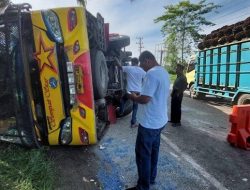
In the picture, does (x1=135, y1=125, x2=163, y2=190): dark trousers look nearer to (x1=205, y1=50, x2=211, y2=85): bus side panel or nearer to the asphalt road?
the asphalt road

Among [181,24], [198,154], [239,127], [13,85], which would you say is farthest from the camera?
[181,24]

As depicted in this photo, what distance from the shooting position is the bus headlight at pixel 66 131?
4.37 meters

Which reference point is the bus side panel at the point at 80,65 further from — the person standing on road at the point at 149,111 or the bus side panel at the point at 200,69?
the bus side panel at the point at 200,69

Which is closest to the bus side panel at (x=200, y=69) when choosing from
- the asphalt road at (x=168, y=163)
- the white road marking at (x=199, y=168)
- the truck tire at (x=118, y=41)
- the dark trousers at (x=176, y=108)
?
the dark trousers at (x=176, y=108)

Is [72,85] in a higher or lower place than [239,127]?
higher

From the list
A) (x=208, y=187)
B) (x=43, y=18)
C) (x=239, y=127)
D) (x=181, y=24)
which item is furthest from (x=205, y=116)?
(x=181, y=24)

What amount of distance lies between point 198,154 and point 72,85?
2509 mm

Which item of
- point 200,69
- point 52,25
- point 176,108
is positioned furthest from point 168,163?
point 200,69

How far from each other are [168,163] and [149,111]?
148 centimetres

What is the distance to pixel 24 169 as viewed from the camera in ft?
13.6

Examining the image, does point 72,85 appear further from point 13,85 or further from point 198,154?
point 198,154

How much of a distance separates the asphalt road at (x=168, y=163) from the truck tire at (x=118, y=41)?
1830 millimetres

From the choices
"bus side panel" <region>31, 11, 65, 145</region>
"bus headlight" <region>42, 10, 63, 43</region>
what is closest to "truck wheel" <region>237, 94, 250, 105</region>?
"bus side panel" <region>31, 11, 65, 145</region>

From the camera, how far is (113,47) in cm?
669
